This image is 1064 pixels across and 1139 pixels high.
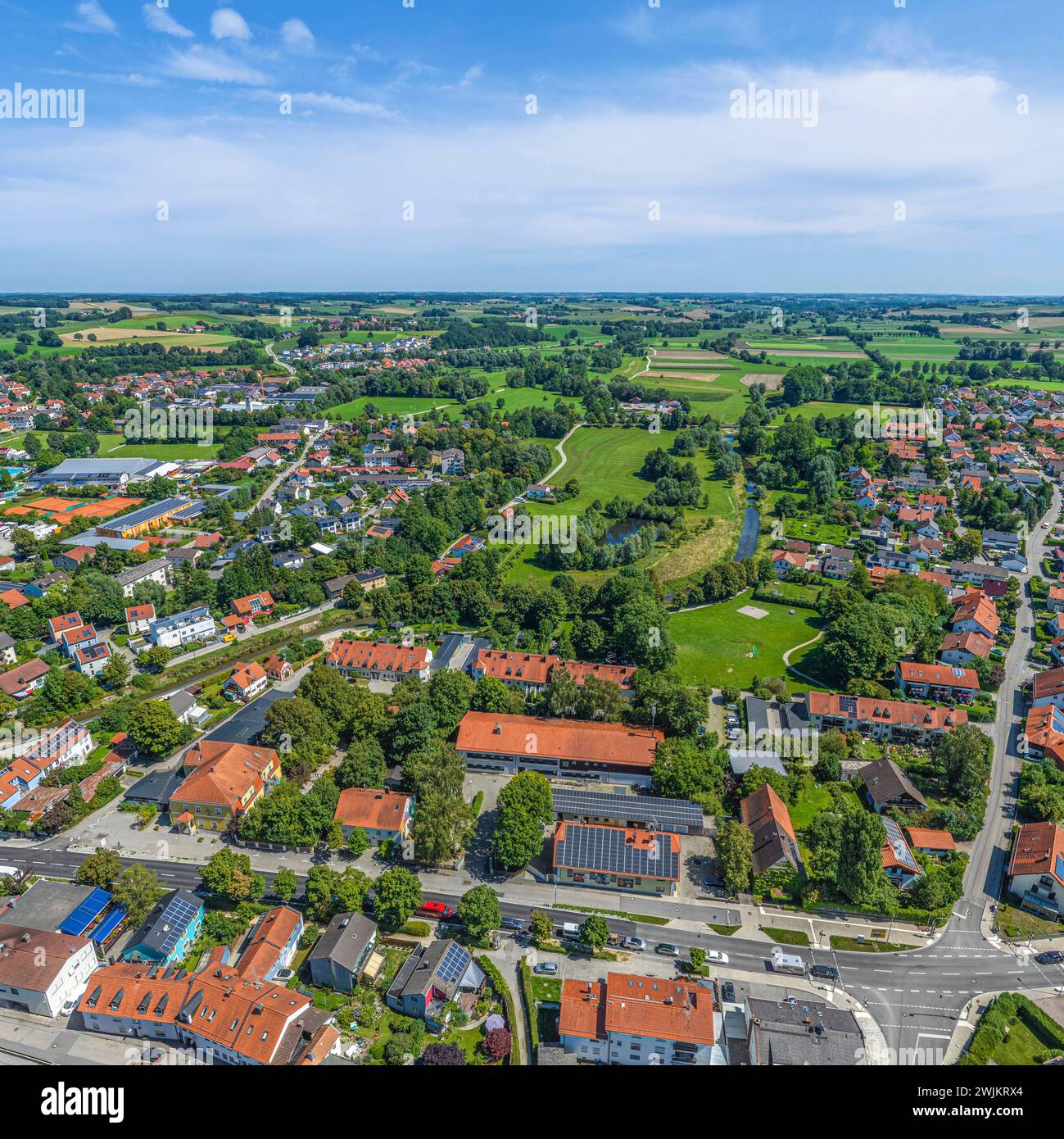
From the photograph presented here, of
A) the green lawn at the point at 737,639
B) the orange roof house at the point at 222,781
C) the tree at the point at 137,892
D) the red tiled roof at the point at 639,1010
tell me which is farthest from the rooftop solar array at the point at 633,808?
the tree at the point at 137,892

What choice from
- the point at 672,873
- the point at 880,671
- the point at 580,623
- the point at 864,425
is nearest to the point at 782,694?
the point at 880,671

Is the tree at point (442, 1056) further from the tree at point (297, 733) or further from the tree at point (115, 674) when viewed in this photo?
the tree at point (115, 674)

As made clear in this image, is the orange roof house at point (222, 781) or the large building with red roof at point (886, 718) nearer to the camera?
the orange roof house at point (222, 781)

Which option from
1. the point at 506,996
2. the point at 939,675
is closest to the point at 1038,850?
the point at 939,675

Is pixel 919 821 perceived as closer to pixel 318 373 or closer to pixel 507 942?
pixel 507 942

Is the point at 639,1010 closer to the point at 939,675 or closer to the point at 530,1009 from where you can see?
the point at 530,1009
